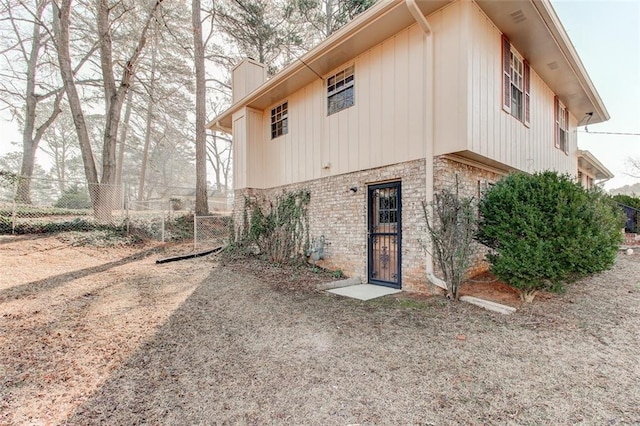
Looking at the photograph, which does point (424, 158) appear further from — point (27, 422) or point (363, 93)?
point (27, 422)

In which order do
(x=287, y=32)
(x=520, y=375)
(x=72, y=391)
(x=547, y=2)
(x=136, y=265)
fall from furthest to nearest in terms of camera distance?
(x=287, y=32) → (x=136, y=265) → (x=547, y=2) → (x=520, y=375) → (x=72, y=391)

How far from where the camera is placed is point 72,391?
2381mm

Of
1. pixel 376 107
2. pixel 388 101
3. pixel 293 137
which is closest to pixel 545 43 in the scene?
pixel 388 101

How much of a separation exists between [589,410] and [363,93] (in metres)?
5.79

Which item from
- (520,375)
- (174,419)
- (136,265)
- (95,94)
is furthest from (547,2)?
(95,94)

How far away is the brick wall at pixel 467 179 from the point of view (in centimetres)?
512

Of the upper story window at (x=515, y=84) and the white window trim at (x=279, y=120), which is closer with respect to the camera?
the upper story window at (x=515, y=84)

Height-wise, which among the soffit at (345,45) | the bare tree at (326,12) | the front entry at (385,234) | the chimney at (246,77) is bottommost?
the front entry at (385,234)

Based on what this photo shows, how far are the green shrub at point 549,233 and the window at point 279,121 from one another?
19.2 ft

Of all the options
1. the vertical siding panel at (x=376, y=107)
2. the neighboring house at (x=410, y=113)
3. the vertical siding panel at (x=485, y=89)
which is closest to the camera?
the neighboring house at (x=410, y=113)

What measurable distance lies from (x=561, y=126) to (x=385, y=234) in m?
7.50

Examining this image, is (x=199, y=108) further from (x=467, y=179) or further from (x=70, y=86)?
(x=467, y=179)

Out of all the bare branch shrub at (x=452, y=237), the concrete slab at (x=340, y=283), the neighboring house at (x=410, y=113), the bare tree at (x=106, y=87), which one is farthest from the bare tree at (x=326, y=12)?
the concrete slab at (x=340, y=283)

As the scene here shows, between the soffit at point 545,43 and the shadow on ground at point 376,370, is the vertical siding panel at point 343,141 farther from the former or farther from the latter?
the shadow on ground at point 376,370
